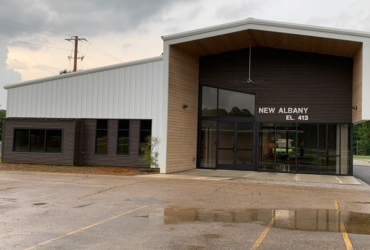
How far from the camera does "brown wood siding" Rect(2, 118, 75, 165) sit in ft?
71.1

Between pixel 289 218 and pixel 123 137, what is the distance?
14.3 meters

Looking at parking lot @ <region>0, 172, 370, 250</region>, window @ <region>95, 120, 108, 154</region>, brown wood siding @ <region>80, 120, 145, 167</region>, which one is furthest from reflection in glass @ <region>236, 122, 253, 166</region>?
window @ <region>95, 120, 108, 154</region>

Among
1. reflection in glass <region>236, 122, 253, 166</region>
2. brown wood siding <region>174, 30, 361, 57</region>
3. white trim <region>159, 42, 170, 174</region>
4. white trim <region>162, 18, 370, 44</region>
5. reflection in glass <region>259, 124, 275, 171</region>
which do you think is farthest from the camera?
reflection in glass <region>236, 122, 253, 166</region>

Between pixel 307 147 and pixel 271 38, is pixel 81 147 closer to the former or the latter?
pixel 271 38

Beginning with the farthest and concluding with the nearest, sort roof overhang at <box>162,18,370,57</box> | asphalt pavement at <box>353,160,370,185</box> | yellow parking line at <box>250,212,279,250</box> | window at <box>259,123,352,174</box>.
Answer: window at <box>259,123,352,174</box>, asphalt pavement at <box>353,160,370,185</box>, roof overhang at <box>162,18,370,57</box>, yellow parking line at <box>250,212,279,250</box>

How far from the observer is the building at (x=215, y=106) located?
18766 millimetres

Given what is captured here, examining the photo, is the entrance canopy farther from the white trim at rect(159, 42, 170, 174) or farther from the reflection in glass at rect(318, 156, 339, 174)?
the reflection in glass at rect(318, 156, 339, 174)

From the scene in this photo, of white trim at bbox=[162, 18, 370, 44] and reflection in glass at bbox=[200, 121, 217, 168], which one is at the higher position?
white trim at bbox=[162, 18, 370, 44]

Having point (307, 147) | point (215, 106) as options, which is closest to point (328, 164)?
point (307, 147)

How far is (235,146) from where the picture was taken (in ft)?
67.9

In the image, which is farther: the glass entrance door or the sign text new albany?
the glass entrance door

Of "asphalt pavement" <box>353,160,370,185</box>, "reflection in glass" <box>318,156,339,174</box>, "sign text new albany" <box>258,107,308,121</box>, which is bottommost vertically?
"asphalt pavement" <box>353,160,370,185</box>

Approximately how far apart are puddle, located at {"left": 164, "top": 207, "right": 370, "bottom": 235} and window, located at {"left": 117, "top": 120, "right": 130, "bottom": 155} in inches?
487

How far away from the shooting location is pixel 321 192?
42.8 ft
